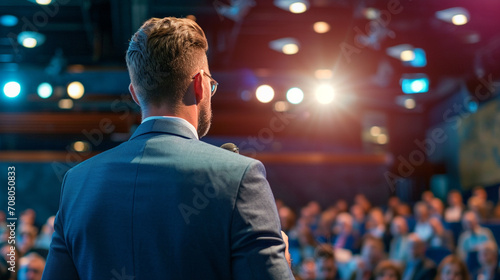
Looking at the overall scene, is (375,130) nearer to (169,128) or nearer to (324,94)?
(324,94)

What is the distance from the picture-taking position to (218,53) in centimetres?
754

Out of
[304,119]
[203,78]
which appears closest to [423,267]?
[203,78]

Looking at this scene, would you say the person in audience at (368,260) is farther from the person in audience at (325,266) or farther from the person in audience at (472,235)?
the person in audience at (472,235)

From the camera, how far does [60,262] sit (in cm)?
106

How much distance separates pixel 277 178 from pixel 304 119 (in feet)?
5.87

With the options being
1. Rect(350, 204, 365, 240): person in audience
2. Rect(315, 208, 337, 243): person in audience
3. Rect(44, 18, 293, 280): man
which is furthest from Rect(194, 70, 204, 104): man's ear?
Rect(350, 204, 365, 240): person in audience

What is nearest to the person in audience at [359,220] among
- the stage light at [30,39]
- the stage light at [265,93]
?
the stage light at [265,93]

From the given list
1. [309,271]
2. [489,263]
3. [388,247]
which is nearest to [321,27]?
[388,247]

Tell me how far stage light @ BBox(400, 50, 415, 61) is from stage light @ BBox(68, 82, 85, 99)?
15.1 ft

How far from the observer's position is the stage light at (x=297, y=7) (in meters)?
6.13

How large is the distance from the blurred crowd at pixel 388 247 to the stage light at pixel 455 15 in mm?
2418

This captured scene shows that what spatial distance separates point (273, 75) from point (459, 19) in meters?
2.66

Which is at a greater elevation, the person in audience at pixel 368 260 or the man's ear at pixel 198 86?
the man's ear at pixel 198 86

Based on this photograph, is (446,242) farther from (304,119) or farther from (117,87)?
(304,119)
